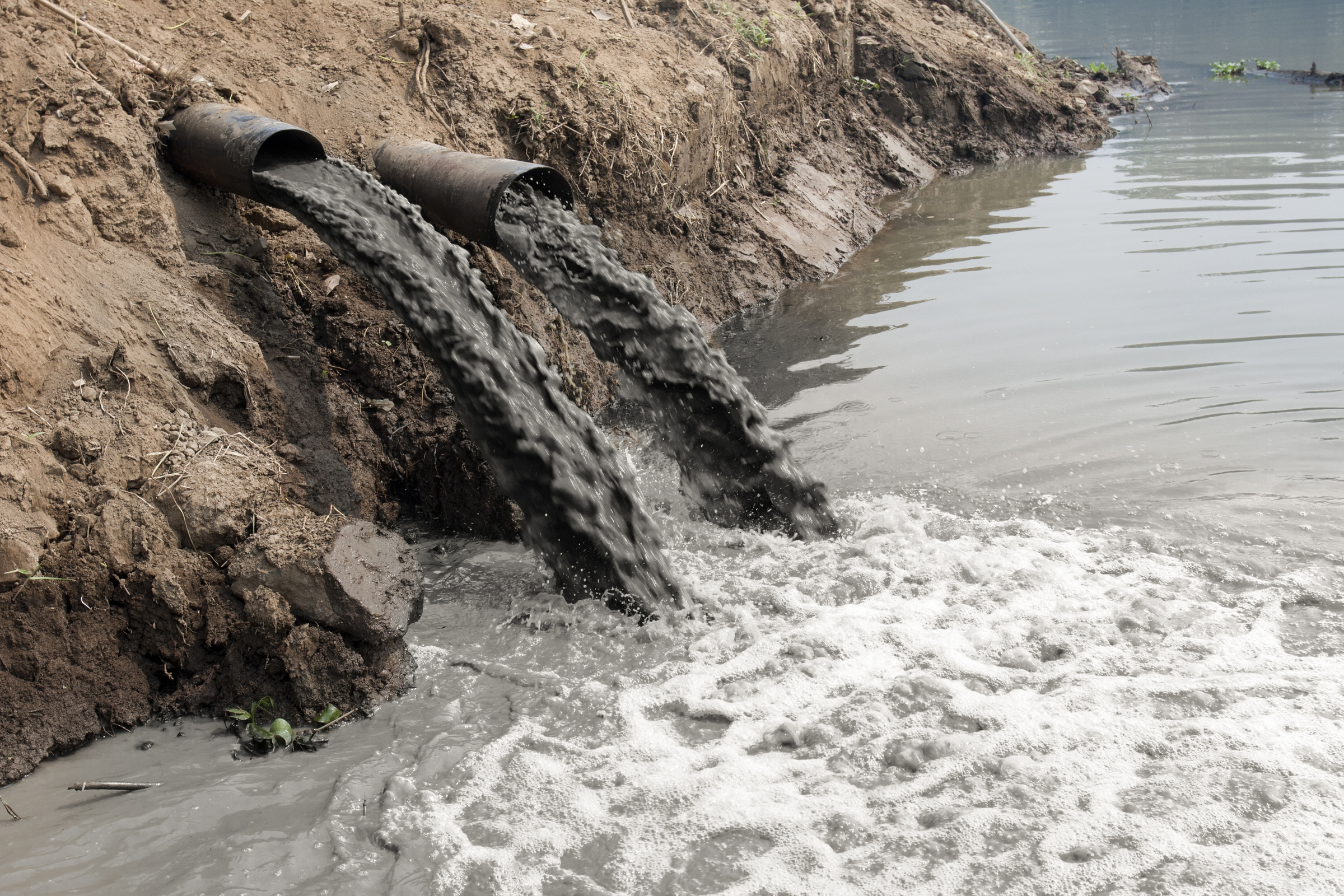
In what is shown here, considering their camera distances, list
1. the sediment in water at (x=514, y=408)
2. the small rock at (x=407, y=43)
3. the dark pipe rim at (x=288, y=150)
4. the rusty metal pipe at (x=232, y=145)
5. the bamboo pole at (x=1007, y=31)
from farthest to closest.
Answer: the bamboo pole at (x=1007, y=31)
the small rock at (x=407, y=43)
the dark pipe rim at (x=288, y=150)
the rusty metal pipe at (x=232, y=145)
the sediment in water at (x=514, y=408)

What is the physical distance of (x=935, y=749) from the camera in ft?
9.85

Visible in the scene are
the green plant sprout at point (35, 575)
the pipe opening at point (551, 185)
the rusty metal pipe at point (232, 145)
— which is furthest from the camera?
the pipe opening at point (551, 185)

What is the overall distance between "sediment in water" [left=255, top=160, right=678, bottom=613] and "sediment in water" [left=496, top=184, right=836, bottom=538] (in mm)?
558

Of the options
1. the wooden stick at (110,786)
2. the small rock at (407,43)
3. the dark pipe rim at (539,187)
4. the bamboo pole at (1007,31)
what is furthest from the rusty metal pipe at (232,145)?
the bamboo pole at (1007,31)

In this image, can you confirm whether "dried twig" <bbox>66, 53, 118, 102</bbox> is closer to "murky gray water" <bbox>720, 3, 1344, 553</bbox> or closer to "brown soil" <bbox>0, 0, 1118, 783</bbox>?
"brown soil" <bbox>0, 0, 1118, 783</bbox>

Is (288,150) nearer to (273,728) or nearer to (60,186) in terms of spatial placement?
(60,186)

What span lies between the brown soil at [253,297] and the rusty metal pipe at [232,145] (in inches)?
6.7

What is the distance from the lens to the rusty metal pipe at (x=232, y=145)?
4.41m

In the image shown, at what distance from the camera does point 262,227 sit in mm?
5023

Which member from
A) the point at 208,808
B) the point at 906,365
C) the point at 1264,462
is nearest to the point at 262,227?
the point at 208,808

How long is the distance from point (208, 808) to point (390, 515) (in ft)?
6.37

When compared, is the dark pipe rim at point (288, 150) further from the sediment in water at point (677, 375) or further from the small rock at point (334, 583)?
the small rock at point (334, 583)

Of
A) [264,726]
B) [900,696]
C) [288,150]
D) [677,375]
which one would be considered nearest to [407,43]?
[288,150]

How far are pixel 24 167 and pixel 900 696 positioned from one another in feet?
14.0
